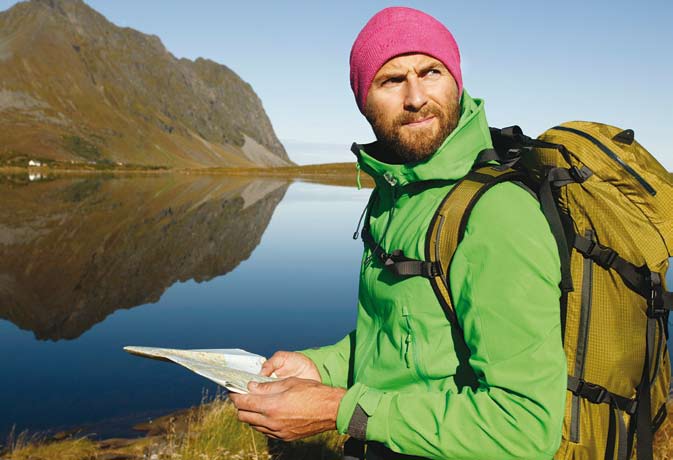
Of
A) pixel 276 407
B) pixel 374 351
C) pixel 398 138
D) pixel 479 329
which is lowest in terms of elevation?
pixel 276 407

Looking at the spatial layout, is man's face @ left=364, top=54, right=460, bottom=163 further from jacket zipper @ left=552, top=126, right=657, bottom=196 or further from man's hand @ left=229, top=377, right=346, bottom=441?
man's hand @ left=229, top=377, right=346, bottom=441

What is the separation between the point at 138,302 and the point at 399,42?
18793mm

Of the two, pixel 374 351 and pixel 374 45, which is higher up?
pixel 374 45

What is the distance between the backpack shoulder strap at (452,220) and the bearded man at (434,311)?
0.04 meters

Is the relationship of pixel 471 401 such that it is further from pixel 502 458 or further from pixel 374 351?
pixel 374 351

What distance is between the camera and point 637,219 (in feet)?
7.47

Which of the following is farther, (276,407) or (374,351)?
(374,351)

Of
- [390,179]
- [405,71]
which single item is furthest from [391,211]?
[405,71]

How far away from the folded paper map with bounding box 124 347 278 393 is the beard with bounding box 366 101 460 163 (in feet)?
4.05

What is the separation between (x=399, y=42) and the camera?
7.89 feet

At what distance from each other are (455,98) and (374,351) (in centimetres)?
125

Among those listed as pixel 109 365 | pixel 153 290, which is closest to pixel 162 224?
pixel 153 290

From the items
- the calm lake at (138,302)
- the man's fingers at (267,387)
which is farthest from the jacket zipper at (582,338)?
the calm lake at (138,302)

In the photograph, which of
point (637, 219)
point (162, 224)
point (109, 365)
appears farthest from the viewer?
point (162, 224)
